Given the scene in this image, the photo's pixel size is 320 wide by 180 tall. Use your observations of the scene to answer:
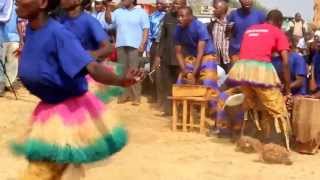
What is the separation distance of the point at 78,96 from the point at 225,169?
339cm

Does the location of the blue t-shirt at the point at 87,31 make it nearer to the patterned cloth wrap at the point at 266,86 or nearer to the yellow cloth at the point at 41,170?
the yellow cloth at the point at 41,170

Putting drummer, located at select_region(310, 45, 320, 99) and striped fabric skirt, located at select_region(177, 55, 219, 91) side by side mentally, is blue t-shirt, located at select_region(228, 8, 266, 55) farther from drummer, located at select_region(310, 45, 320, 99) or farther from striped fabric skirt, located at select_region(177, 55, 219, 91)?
drummer, located at select_region(310, 45, 320, 99)

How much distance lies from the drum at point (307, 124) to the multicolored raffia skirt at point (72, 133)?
4356mm

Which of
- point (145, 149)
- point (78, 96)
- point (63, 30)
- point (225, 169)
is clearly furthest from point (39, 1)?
point (145, 149)

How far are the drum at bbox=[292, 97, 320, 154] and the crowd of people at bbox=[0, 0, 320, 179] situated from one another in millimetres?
142

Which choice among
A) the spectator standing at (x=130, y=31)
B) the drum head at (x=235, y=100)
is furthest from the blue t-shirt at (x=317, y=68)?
the spectator standing at (x=130, y=31)

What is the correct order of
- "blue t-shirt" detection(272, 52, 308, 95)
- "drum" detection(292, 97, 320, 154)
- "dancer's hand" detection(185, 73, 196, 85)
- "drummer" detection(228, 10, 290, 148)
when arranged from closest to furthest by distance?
"drum" detection(292, 97, 320, 154) < "drummer" detection(228, 10, 290, 148) < "blue t-shirt" detection(272, 52, 308, 95) < "dancer's hand" detection(185, 73, 196, 85)

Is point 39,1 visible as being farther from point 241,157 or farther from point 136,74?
point 241,157

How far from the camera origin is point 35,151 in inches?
157

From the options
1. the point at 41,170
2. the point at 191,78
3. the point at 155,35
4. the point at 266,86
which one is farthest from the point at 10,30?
the point at 41,170

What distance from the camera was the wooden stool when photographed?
9.41 m

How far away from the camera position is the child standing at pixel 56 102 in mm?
3932

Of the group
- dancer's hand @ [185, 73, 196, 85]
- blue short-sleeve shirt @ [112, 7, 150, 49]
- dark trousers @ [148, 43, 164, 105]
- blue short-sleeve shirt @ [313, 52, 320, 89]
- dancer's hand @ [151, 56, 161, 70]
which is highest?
blue short-sleeve shirt @ [112, 7, 150, 49]

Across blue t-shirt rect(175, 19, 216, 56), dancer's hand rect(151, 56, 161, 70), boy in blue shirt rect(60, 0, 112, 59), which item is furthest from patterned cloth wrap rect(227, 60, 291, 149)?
dancer's hand rect(151, 56, 161, 70)
